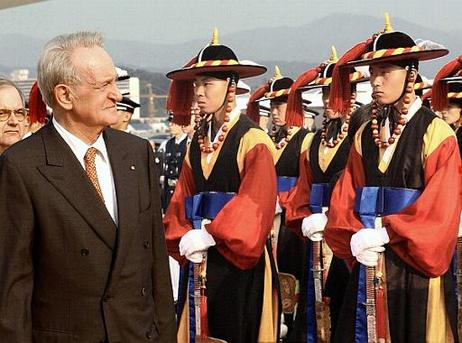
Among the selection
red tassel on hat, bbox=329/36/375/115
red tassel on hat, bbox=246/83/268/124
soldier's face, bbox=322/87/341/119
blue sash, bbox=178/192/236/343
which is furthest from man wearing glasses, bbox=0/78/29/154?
red tassel on hat, bbox=246/83/268/124

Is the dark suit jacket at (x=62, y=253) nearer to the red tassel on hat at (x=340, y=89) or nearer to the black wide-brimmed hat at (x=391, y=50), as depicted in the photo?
the black wide-brimmed hat at (x=391, y=50)

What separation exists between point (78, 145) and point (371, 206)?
6.34ft

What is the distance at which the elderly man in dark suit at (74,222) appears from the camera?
2250mm

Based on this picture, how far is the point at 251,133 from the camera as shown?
4488mm

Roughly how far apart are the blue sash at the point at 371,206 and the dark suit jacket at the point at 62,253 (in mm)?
1817

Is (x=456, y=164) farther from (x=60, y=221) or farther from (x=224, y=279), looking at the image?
(x=60, y=221)

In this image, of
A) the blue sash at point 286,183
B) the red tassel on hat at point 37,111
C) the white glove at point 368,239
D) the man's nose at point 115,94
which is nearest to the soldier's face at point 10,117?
the red tassel on hat at point 37,111

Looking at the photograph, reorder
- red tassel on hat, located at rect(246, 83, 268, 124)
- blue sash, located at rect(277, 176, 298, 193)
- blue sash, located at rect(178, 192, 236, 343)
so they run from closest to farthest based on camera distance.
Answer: blue sash, located at rect(178, 192, 236, 343) → blue sash, located at rect(277, 176, 298, 193) → red tassel on hat, located at rect(246, 83, 268, 124)

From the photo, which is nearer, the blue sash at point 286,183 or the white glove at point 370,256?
the white glove at point 370,256

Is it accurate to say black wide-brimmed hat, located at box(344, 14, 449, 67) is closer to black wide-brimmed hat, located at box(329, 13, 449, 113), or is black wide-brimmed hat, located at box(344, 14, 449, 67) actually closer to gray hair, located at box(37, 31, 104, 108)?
black wide-brimmed hat, located at box(329, 13, 449, 113)

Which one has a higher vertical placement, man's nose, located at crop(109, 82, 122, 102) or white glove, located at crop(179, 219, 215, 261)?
man's nose, located at crop(109, 82, 122, 102)

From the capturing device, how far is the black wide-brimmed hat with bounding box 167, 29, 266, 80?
180 inches

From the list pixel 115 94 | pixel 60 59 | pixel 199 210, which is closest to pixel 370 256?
pixel 199 210

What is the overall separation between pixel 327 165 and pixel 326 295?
88 centimetres
